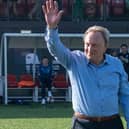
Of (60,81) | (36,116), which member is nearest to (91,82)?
(36,116)

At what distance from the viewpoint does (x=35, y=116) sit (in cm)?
1440

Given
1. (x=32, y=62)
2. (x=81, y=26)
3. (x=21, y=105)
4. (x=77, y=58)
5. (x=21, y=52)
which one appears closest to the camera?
(x=77, y=58)

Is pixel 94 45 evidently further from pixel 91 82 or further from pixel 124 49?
pixel 124 49

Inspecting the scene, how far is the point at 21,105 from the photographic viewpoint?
1797 cm

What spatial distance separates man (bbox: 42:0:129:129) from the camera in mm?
5129

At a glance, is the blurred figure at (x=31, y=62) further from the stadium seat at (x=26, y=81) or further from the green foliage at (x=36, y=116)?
the green foliage at (x=36, y=116)

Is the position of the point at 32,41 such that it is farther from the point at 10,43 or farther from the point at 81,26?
the point at 81,26

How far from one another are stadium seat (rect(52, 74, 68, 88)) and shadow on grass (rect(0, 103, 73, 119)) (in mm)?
854

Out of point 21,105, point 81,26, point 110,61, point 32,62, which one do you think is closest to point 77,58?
point 110,61

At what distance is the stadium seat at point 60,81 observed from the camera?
1898 centimetres

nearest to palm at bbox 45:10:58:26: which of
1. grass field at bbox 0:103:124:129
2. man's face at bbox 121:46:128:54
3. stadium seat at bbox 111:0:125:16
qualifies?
grass field at bbox 0:103:124:129

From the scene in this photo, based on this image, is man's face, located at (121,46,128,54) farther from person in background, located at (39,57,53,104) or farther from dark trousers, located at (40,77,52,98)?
dark trousers, located at (40,77,52,98)

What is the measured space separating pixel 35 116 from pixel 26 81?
4.60m

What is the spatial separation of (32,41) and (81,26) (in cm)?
283
